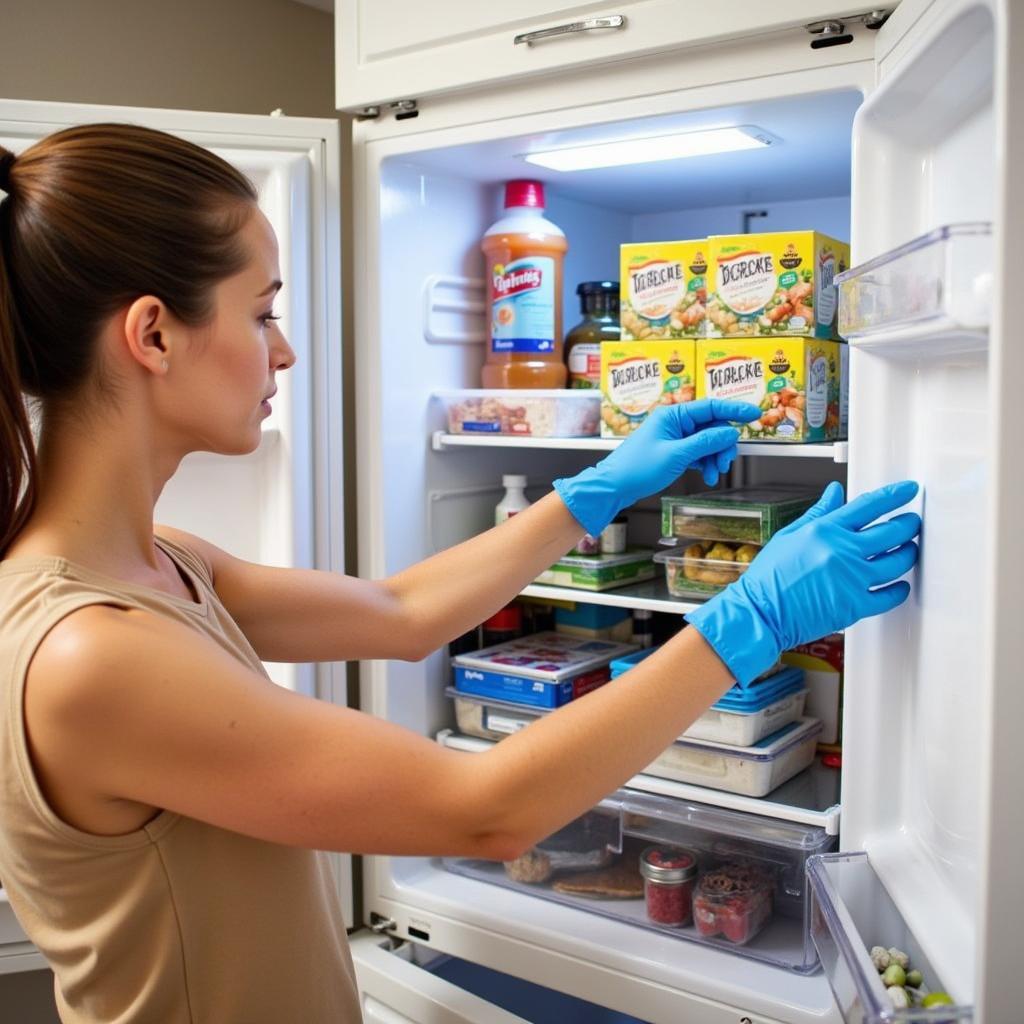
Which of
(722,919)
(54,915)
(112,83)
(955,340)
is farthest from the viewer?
(112,83)

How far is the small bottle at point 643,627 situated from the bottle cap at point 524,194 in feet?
2.14

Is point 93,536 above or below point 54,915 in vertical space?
above

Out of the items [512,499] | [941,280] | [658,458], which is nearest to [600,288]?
[512,499]

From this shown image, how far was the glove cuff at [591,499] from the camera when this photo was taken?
4.28 ft

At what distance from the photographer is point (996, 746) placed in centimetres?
71

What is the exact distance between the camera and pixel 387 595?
1312 millimetres

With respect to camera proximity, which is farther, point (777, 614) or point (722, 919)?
point (722, 919)

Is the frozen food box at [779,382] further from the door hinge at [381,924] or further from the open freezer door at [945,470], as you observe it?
the door hinge at [381,924]

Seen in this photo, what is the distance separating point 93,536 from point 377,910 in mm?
934

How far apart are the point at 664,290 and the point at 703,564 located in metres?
0.37

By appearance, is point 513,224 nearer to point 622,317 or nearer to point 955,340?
point 622,317

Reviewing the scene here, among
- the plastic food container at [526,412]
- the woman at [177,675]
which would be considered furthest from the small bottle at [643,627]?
the woman at [177,675]

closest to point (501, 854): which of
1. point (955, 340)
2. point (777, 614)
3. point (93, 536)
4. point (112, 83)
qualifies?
point (777, 614)

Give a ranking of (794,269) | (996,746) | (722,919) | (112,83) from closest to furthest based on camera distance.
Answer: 1. (996,746)
2. (794,269)
3. (722,919)
4. (112,83)
